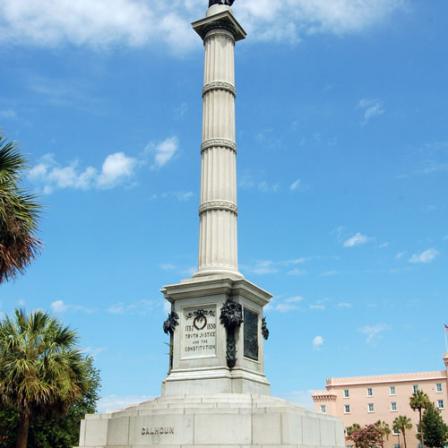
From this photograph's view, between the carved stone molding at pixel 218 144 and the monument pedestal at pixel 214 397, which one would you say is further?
the carved stone molding at pixel 218 144

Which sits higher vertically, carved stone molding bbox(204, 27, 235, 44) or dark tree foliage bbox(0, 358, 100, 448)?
carved stone molding bbox(204, 27, 235, 44)

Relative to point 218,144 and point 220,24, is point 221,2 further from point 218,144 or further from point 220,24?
point 218,144

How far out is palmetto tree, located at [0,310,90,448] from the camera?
21.4 metres

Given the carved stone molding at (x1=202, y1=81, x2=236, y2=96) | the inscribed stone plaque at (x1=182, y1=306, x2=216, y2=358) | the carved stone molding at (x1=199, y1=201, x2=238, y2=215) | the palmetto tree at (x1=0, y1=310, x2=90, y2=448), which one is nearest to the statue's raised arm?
the carved stone molding at (x1=202, y1=81, x2=236, y2=96)

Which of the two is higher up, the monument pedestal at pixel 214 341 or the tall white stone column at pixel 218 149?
the tall white stone column at pixel 218 149

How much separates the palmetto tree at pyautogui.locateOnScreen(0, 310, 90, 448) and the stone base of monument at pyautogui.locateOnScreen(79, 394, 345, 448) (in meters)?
5.57

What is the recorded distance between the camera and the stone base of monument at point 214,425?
48.2 ft

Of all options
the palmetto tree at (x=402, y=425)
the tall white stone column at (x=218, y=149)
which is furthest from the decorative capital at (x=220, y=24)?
the palmetto tree at (x=402, y=425)

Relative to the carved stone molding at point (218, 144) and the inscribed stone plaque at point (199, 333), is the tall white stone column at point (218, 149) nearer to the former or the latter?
the carved stone molding at point (218, 144)

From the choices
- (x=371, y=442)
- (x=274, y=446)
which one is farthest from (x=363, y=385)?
(x=274, y=446)

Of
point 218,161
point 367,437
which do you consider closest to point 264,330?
point 218,161

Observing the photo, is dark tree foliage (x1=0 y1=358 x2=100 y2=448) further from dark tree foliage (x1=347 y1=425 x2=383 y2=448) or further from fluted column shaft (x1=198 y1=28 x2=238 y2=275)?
dark tree foliage (x1=347 y1=425 x2=383 y2=448)

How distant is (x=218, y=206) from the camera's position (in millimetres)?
19516

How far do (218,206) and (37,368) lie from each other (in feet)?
29.3
